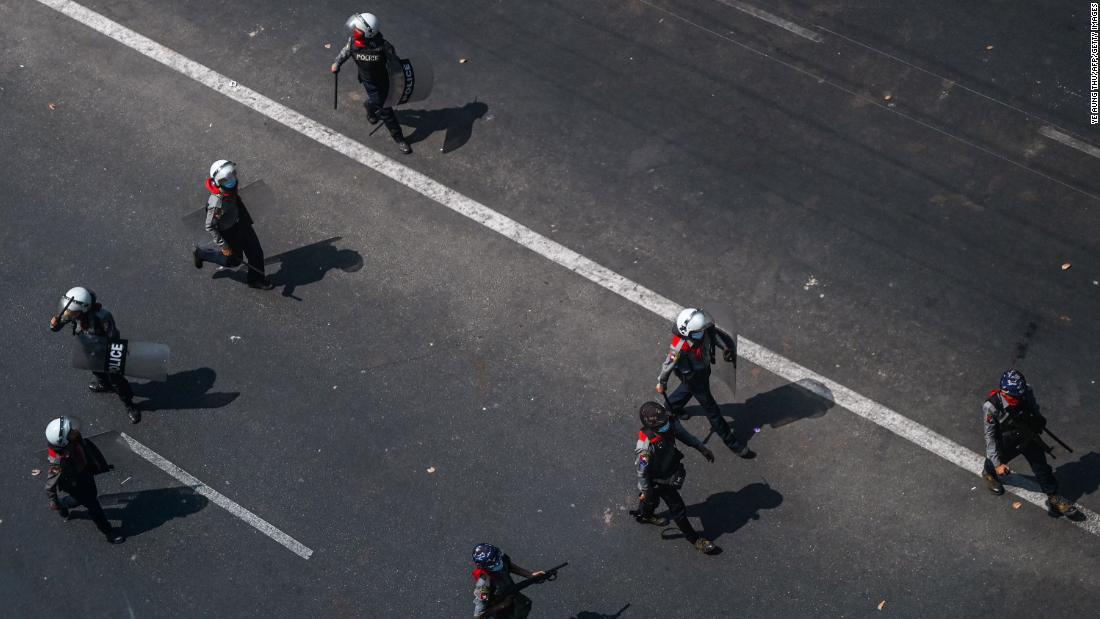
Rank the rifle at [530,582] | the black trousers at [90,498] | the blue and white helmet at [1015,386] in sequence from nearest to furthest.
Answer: the rifle at [530,582], the blue and white helmet at [1015,386], the black trousers at [90,498]

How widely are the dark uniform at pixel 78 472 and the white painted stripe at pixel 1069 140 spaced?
10979 millimetres

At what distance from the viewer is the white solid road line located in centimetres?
1159

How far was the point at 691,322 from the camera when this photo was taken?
35.9 ft

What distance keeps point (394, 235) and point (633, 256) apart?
2727 mm

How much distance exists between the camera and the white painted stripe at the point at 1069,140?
13.7m

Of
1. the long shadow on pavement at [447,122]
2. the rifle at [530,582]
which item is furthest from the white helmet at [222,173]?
the rifle at [530,582]

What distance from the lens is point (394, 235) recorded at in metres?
13.4

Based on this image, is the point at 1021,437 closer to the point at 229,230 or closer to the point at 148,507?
the point at 229,230

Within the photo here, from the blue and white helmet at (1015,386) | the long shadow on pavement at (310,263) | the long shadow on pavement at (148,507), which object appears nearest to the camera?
the blue and white helmet at (1015,386)

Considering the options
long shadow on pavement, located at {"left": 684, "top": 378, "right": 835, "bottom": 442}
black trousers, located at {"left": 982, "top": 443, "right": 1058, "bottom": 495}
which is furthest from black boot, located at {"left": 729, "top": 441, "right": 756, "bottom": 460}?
black trousers, located at {"left": 982, "top": 443, "right": 1058, "bottom": 495}

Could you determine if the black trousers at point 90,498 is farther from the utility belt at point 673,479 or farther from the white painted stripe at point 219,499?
the utility belt at point 673,479

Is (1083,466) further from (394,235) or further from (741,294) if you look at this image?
(394,235)

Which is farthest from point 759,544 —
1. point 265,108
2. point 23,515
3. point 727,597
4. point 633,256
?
point 265,108

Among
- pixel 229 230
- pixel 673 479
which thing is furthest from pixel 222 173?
pixel 673 479
